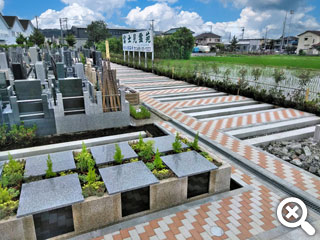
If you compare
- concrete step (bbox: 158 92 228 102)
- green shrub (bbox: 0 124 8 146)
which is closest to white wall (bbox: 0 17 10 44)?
concrete step (bbox: 158 92 228 102)

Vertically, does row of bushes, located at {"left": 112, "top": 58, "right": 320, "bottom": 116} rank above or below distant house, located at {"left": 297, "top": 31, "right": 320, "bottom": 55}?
below

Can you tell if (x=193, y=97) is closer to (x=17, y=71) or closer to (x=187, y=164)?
(x=17, y=71)

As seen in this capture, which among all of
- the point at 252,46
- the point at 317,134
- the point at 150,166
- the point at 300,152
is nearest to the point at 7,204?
the point at 150,166

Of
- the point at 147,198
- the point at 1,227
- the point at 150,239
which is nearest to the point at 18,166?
the point at 1,227

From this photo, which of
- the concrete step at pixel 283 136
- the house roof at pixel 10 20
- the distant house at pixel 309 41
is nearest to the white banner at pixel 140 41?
the concrete step at pixel 283 136

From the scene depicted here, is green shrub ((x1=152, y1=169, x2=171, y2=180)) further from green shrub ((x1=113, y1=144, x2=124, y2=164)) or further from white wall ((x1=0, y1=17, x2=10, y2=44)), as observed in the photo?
white wall ((x1=0, y1=17, x2=10, y2=44))

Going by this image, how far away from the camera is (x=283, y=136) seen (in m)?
6.90

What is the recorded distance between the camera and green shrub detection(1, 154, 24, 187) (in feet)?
11.9

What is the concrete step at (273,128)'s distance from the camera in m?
7.10

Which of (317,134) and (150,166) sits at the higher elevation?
(150,166)

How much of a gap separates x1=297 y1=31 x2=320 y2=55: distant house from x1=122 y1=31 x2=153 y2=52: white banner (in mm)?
54695

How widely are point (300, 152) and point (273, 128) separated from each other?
5.17 ft

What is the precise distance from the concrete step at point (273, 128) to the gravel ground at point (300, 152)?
740 millimetres

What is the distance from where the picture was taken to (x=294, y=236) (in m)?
3.30
